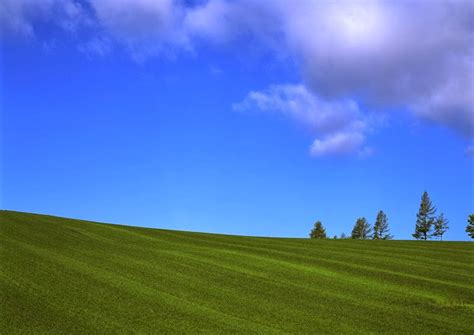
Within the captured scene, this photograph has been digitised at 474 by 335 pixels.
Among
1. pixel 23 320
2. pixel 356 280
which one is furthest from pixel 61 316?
pixel 356 280

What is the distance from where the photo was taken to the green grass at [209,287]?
41.1 ft

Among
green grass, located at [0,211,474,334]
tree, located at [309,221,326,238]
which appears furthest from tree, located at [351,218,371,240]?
green grass, located at [0,211,474,334]

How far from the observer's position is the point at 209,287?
1672 centimetres

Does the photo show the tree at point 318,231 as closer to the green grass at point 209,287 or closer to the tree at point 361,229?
the tree at point 361,229

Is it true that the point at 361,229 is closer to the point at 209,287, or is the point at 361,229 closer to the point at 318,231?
the point at 318,231

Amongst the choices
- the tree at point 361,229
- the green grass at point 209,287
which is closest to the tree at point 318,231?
the tree at point 361,229

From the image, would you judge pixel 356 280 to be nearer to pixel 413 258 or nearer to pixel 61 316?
pixel 413 258

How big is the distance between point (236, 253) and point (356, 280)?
7.24m

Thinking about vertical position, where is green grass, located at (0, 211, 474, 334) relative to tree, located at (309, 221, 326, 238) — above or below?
below

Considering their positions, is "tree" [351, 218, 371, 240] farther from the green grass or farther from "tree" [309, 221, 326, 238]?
the green grass

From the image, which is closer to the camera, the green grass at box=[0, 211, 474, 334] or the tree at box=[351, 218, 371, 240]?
the green grass at box=[0, 211, 474, 334]

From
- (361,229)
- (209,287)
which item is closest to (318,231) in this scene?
(361,229)

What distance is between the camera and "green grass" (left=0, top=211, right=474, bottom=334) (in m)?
12.5

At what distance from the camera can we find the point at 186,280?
1758cm
